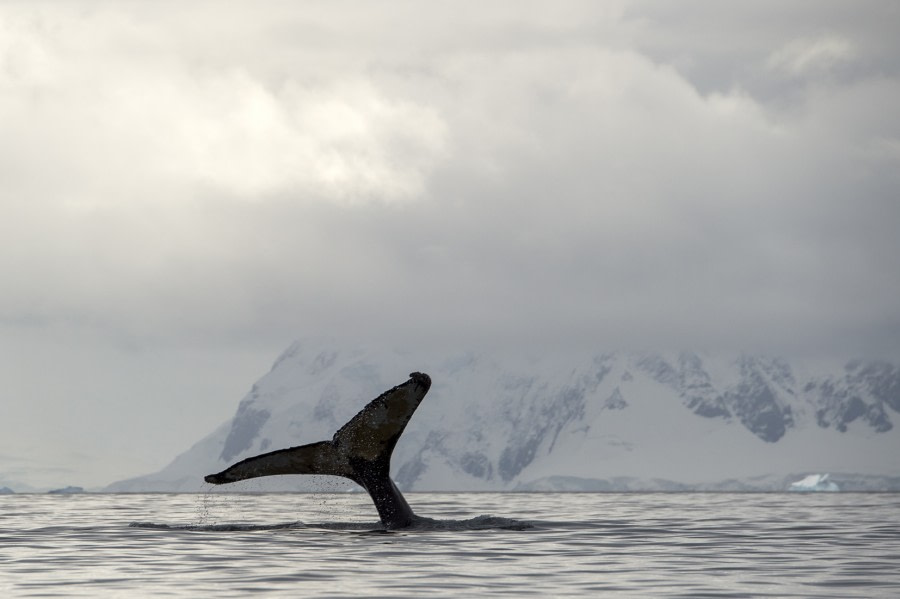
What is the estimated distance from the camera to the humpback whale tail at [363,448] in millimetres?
24344

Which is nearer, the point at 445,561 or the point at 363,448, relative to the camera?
the point at 445,561

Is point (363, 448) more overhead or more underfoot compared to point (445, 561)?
more overhead

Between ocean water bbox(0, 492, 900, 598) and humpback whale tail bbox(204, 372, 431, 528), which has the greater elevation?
humpback whale tail bbox(204, 372, 431, 528)

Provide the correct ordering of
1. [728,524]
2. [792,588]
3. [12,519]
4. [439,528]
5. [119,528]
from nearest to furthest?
[792,588]
[439,528]
[119,528]
[728,524]
[12,519]

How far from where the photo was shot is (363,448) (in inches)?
1000

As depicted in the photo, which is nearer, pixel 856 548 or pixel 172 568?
pixel 172 568

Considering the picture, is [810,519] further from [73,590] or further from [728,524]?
[73,590]

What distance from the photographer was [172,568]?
67.7 feet

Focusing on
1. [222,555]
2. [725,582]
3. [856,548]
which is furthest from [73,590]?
[856,548]

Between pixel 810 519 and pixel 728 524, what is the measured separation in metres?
4.95

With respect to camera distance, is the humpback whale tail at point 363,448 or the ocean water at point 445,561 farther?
the humpback whale tail at point 363,448

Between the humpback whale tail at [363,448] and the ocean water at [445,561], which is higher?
the humpback whale tail at [363,448]

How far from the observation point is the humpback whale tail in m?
24.3

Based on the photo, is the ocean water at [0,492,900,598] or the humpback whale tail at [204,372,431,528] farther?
the humpback whale tail at [204,372,431,528]
